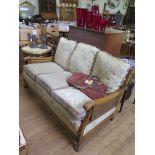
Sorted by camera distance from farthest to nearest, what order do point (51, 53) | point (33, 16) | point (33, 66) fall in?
point (33, 16), point (51, 53), point (33, 66)

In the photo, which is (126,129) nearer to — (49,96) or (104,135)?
(104,135)

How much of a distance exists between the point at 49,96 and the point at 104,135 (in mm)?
821

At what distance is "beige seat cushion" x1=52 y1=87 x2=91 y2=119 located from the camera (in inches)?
62.7

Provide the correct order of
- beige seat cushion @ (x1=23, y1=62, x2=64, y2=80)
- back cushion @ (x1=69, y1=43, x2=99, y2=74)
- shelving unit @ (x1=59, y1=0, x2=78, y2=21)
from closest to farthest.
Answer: back cushion @ (x1=69, y1=43, x2=99, y2=74) < beige seat cushion @ (x1=23, y1=62, x2=64, y2=80) < shelving unit @ (x1=59, y1=0, x2=78, y2=21)

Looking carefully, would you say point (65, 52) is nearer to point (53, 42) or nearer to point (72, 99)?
point (53, 42)

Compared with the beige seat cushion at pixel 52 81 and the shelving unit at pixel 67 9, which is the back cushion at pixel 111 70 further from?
the shelving unit at pixel 67 9

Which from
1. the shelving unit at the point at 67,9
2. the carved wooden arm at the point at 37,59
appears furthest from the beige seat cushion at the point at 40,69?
the shelving unit at the point at 67,9

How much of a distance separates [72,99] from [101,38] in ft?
3.79

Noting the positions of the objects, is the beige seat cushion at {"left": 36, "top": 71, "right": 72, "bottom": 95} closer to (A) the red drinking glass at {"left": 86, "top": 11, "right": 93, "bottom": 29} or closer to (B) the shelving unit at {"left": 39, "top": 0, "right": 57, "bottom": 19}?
(A) the red drinking glass at {"left": 86, "top": 11, "right": 93, "bottom": 29}

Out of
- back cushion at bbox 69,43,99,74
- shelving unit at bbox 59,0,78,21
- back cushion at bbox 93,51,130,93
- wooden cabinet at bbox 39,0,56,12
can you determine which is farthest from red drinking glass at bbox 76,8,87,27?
shelving unit at bbox 59,0,78,21

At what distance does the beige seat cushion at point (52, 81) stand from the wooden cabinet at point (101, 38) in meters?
0.69

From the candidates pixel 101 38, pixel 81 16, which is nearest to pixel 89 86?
pixel 101 38
